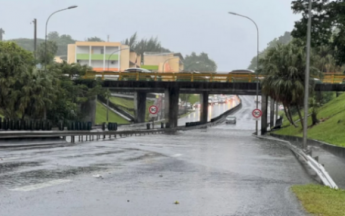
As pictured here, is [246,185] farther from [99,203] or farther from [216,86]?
[216,86]

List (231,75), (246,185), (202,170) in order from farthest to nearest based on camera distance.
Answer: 1. (231,75)
2. (202,170)
3. (246,185)

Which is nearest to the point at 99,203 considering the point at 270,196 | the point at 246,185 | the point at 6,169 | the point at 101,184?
the point at 101,184

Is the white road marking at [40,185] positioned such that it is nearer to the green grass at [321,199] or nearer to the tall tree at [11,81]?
the green grass at [321,199]

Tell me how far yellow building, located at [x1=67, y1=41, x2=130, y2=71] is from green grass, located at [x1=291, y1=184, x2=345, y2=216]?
128 meters

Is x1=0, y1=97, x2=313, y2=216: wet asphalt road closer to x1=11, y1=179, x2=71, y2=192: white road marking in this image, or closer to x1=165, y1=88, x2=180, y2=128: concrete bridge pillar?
x1=11, y1=179, x2=71, y2=192: white road marking

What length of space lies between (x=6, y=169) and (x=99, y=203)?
5.49 meters

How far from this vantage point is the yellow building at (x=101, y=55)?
13875 cm

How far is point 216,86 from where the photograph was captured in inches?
2425

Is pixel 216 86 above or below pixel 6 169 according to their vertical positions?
above

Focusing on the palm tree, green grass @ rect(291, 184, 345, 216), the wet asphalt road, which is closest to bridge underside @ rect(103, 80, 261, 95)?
the palm tree

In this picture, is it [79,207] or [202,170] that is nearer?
[79,207]

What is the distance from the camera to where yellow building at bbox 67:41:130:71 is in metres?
139

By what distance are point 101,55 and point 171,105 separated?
76893 mm

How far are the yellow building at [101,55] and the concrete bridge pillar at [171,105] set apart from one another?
237 feet
